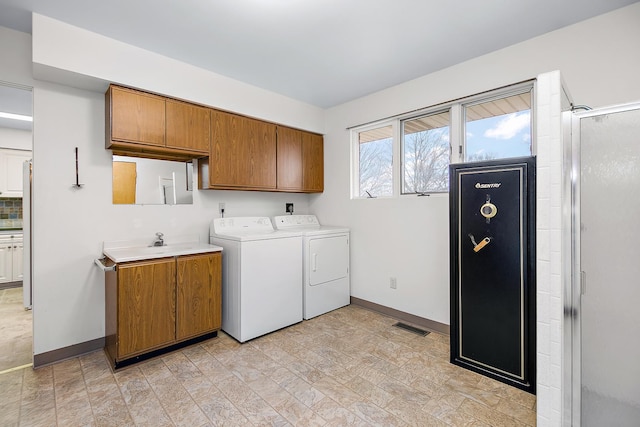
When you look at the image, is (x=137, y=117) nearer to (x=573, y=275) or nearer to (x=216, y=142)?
(x=216, y=142)

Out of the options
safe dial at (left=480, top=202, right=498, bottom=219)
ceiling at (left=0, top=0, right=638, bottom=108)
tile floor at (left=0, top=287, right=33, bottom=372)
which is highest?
ceiling at (left=0, top=0, right=638, bottom=108)

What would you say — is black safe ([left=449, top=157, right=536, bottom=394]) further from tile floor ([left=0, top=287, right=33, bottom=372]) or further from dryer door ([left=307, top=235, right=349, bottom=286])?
tile floor ([left=0, top=287, right=33, bottom=372])

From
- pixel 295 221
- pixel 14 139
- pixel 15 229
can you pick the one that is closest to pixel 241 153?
pixel 295 221

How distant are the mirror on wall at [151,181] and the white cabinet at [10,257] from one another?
10.4 feet

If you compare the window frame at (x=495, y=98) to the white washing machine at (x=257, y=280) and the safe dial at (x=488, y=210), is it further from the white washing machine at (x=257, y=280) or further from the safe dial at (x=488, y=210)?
the white washing machine at (x=257, y=280)

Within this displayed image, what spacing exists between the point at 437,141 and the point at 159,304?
306 cm

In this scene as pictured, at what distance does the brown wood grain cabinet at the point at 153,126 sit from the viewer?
95.7 inches

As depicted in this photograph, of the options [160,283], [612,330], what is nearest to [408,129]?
[612,330]

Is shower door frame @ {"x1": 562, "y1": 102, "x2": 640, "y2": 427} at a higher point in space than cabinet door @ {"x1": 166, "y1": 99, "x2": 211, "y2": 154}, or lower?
lower

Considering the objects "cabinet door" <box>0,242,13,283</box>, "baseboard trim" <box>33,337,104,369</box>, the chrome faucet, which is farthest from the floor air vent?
"cabinet door" <box>0,242,13,283</box>

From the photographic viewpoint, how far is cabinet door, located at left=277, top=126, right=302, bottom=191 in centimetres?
364

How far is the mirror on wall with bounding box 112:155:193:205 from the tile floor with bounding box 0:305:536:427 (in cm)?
143

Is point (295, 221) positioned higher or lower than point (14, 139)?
lower

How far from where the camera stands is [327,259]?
11.5ft
